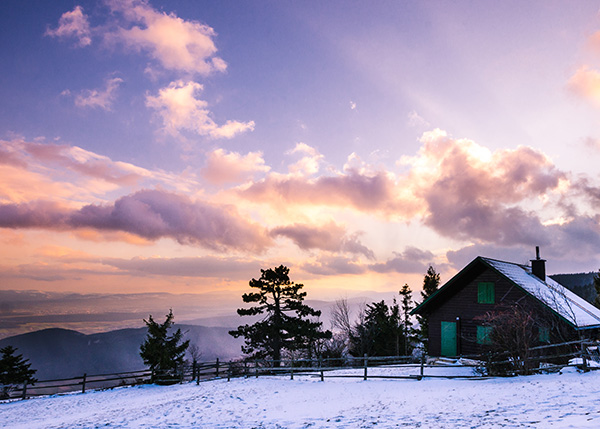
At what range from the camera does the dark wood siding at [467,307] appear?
986 inches

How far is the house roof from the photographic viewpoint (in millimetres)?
22500

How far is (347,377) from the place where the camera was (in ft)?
71.5

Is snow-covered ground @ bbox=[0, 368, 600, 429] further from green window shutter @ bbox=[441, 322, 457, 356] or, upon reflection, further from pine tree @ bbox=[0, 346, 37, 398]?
pine tree @ bbox=[0, 346, 37, 398]

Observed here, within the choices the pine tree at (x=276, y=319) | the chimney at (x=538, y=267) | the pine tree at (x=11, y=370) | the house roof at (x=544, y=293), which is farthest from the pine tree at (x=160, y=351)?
the chimney at (x=538, y=267)

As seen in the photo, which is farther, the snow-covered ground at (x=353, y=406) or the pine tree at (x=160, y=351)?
the pine tree at (x=160, y=351)

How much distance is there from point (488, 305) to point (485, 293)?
83 cm

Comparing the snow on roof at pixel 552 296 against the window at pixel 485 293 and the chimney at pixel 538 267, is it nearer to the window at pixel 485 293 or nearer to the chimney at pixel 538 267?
the chimney at pixel 538 267

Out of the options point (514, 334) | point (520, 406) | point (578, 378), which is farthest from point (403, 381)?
point (520, 406)

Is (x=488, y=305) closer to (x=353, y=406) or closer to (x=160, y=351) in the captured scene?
(x=353, y=406)

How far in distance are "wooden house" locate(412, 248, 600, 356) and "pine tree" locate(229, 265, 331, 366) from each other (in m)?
11.7

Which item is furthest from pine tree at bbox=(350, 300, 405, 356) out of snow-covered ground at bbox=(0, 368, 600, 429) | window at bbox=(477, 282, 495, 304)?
snow-covered ground at bbox=(0, 368, 600, 429)

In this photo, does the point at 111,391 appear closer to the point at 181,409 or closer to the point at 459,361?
the point at 181,409

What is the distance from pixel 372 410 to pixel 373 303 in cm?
3841

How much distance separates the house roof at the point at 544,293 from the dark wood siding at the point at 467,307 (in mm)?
579
